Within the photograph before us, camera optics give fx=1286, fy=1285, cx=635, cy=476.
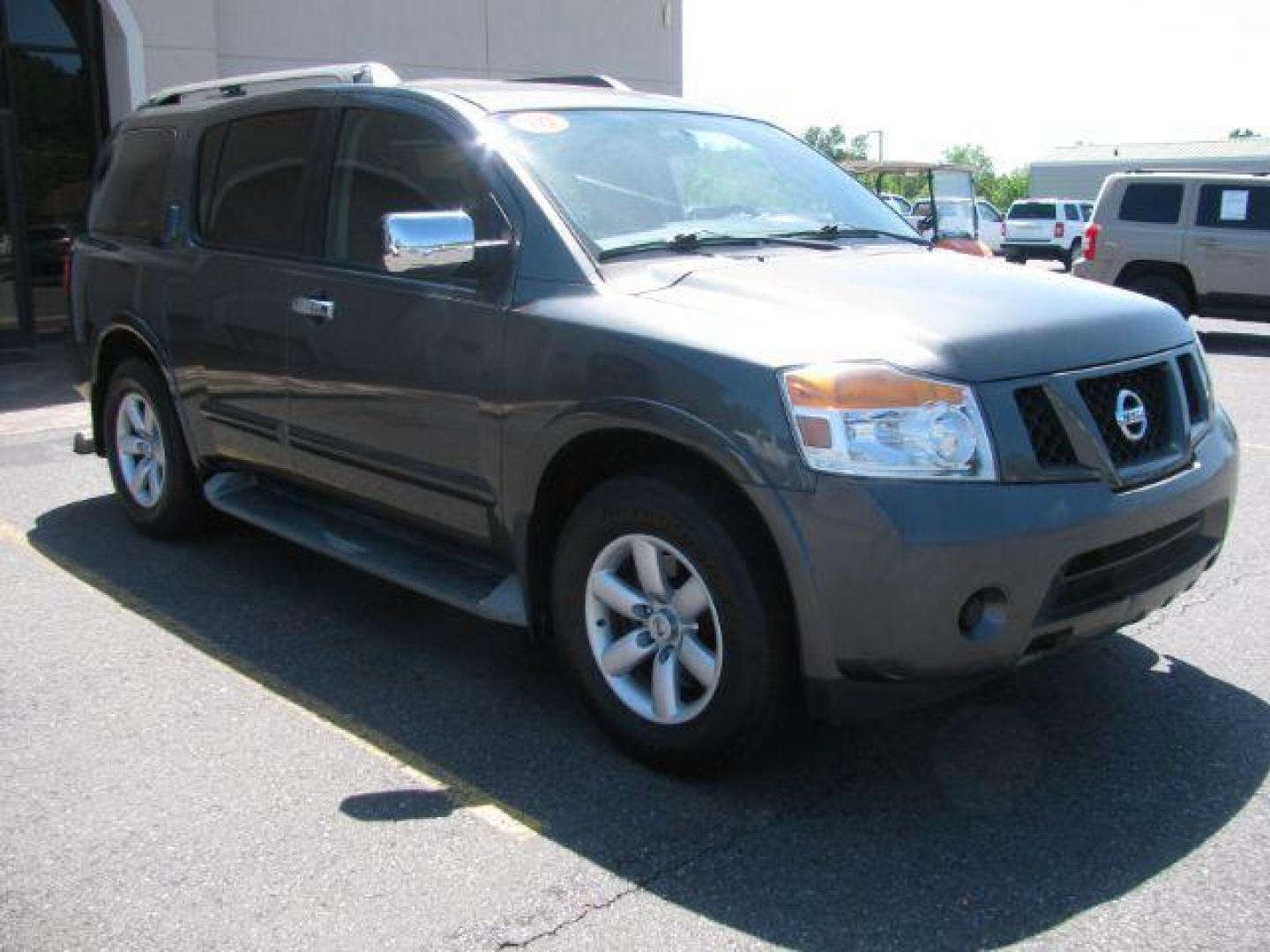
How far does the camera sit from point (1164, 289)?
14539 mm

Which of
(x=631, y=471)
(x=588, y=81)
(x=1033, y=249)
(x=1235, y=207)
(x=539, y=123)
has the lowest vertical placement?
(x=1033, y=249)

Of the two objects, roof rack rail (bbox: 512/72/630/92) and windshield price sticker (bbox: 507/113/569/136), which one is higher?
roof rack rail (bbox: 512/72/630/92)

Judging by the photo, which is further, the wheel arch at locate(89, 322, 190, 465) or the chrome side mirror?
the wheel arch at locate(89, 322, 190, 465)

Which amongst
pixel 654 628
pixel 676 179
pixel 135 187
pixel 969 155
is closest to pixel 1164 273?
pixel 676 179

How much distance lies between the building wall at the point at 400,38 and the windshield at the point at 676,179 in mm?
9686

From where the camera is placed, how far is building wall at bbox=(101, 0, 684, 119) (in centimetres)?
1265

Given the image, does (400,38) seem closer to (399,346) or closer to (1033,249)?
(399,346)

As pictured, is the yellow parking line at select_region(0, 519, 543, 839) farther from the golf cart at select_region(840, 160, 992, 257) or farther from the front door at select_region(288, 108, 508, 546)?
the golf cart at select_region(840, 160, 992, 257)

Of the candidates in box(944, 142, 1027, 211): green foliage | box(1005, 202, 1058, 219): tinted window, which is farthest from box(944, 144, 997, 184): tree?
box(1005, 202, 1058, 219): tinted window

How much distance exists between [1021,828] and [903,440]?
1.04m

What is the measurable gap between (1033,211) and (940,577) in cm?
3337

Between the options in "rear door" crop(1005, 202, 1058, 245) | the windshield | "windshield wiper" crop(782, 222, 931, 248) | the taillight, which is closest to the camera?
the windshield

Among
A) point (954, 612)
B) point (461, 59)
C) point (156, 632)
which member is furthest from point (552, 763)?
point (461, 59)

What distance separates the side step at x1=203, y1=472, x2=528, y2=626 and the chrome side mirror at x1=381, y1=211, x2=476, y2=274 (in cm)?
99
